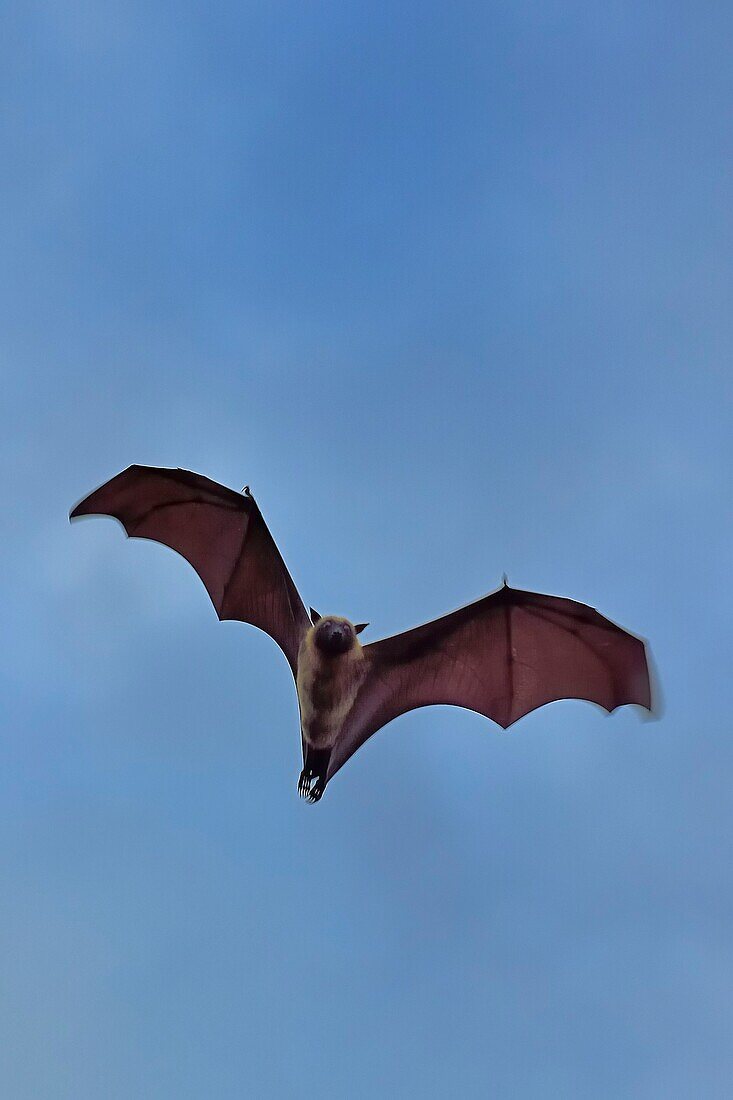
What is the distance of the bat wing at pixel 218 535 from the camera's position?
46.5 feet

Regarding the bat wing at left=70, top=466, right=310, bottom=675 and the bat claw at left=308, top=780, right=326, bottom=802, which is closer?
the bat claw at left=308, top=780, right=326, bottom=802

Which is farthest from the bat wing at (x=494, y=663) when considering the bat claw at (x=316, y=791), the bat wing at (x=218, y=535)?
the bat wing at (x=218, y=535)

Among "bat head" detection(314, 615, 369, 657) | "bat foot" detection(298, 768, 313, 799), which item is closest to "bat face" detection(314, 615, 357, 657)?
"bat head" detection(314, 615, 369, 657)

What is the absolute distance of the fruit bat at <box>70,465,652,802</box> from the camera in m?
13.3

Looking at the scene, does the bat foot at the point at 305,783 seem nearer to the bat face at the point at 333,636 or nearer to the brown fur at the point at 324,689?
the brown fur at the point at 324,689

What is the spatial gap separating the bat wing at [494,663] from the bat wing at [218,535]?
1346 millimetres

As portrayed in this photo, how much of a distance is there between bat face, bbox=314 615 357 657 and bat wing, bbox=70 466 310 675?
2.81 ft

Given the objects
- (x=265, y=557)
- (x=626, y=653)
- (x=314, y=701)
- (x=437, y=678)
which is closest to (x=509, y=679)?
(x=437, y=678)

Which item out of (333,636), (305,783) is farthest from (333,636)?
(305,783)

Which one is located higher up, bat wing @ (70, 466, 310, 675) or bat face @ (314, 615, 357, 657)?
bat wing @ (70, 466, 310, 675)

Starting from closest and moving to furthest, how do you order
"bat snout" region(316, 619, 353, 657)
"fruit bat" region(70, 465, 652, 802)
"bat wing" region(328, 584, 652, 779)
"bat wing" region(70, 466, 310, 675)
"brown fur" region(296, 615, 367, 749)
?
"bat snout" region(316, 619, 353, 657)
"brown fur" region(296, 615, 367, 749)
"fruit bat" region(70, 465, 652, 802)
"bat wing" region(328, 584, 652, 779)
"bat wing" region(70, 466, 310, 675)

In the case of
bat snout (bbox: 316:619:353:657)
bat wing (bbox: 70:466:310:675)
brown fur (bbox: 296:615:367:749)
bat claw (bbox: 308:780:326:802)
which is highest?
bat wing (bbox: 70:466:310:675)

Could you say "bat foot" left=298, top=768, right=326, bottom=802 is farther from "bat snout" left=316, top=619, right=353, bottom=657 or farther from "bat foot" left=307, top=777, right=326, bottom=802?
"bat snout" left=316, top=619, right=353, bottom=657

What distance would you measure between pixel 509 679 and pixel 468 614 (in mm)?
1154
